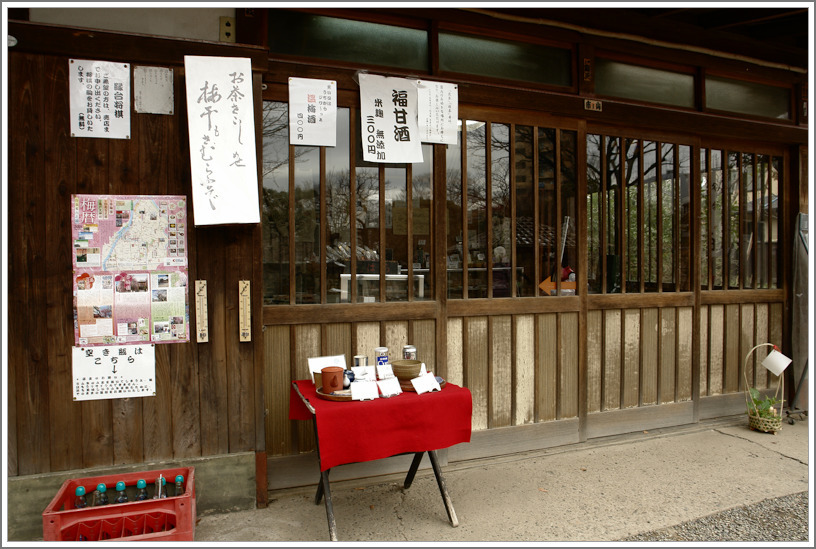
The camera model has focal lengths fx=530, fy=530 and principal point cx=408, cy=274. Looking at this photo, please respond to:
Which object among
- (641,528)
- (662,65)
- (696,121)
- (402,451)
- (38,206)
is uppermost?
(662,65)

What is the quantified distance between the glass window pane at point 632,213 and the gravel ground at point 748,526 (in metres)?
2.28

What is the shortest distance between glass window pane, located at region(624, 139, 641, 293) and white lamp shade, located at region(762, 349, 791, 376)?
1.76 metres

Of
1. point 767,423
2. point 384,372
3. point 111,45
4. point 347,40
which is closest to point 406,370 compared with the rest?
point 384,372

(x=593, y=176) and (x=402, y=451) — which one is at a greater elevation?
(x=593, y=176)

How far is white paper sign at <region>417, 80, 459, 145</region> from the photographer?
4.52 meters

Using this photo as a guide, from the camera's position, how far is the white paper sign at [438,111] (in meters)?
4.52

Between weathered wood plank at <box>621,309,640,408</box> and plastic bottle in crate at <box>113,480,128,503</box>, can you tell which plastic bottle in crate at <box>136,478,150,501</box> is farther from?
weathered wood plank at <box>621,309,640,408</box>

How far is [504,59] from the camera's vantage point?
4930 millimetres

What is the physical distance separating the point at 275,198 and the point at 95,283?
4.59ft

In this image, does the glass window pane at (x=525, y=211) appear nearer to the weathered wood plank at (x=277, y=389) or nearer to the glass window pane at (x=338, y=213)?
the glass window pane at (x=338, y=213)

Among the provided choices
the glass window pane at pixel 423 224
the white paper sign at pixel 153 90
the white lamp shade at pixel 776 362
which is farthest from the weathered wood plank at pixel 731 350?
the white paper sign at pixel 153 90

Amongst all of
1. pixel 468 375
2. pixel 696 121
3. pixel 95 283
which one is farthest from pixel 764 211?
pixel 95 283

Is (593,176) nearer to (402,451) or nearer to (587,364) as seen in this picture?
(587,364)

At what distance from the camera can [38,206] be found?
11.4ft
